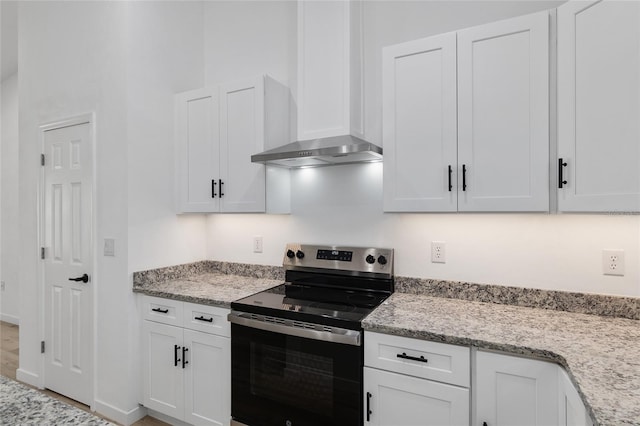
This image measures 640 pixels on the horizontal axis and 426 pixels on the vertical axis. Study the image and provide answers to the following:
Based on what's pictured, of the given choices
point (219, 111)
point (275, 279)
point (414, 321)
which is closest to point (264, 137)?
point (219, 111)

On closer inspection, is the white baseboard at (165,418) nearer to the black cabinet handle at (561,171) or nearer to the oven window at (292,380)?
the oven window at (292,380)

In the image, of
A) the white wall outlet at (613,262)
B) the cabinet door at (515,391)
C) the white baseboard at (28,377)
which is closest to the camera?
the cabinet door at (515,391)

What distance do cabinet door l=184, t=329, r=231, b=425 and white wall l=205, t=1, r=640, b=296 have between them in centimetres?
79

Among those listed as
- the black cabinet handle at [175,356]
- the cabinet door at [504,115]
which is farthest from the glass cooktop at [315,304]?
the cabinet door at [504,115]

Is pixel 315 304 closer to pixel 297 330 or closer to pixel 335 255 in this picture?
pixel 297 330

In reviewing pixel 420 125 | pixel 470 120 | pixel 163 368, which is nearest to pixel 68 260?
pixel 163 368

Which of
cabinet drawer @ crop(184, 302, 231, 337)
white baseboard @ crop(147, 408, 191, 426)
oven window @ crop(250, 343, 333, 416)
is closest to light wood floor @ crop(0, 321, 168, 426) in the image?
white baseboard @ crop(147, 408, 191, 426)

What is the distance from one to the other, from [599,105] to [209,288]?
2.33 meters

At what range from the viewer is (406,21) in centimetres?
231

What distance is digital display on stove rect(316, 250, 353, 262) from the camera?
8.00 ft

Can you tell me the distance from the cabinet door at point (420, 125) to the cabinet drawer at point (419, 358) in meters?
0.69

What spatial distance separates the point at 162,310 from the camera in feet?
7.88

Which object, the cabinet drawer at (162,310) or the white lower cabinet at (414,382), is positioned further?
the cabinet drawer at (162,310)

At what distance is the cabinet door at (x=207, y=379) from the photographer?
215 cm
